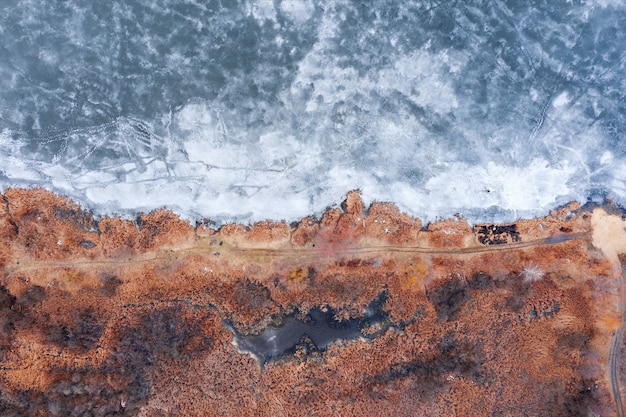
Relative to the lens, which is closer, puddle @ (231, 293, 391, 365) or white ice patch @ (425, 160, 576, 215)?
puddle @ (231, 293, 391, 365)

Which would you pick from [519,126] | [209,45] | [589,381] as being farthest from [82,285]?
[589,381]

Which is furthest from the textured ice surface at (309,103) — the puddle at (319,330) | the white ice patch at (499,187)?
the puddle at (319,330)

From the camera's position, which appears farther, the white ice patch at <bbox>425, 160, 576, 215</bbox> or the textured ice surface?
the white ice patch at <bbox>425, 160, 576, 215</bbox>

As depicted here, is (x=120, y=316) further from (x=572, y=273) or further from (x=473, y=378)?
(x=572, y=273)

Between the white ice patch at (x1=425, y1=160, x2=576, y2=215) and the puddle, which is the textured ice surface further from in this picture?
the puddle

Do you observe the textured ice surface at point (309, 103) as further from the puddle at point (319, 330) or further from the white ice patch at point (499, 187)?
the puddle at point (319, 330)

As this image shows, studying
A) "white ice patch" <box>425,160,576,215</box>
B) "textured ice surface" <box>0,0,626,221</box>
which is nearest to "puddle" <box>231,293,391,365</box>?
"textured ice surface" <box>0,0,626,221</box>

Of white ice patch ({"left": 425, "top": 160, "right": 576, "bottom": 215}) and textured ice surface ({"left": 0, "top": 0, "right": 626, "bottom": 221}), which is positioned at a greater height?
textured ice surface ({"left": 0, "top": 0, "right": 626, "bottom": 221})

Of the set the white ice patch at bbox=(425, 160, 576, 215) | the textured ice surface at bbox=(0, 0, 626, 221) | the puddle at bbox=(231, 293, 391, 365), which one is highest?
the textured ice surface at bbox=(0, 0, 626, 221)
